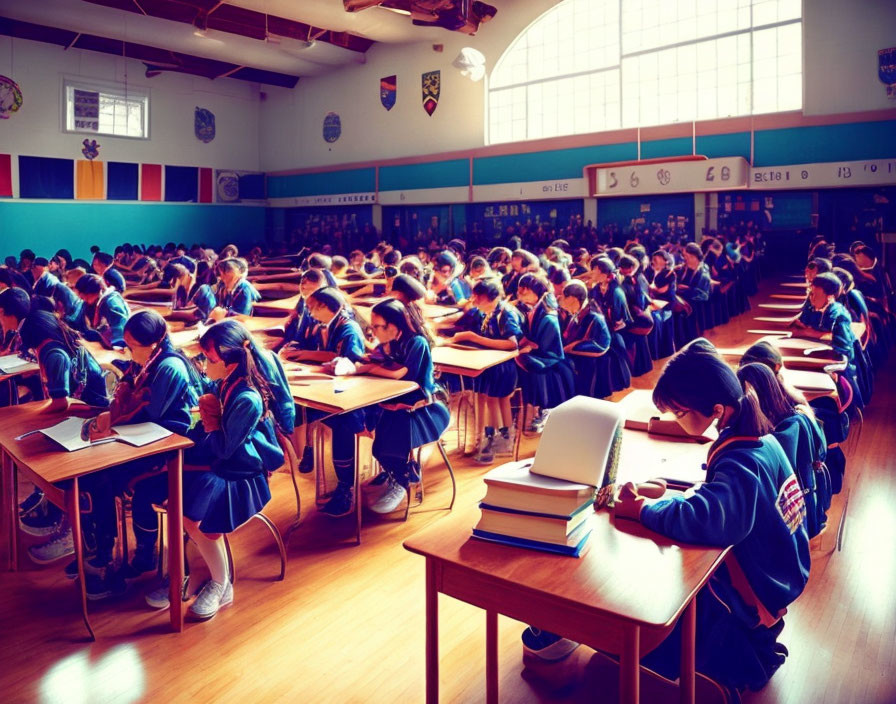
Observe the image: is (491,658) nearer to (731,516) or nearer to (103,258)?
(731,516)

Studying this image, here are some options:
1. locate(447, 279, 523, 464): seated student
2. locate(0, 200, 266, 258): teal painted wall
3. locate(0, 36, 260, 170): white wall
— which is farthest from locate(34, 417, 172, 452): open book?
locate(0, 36, 260, 170): white wall

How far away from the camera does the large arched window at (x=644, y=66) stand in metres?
13.8

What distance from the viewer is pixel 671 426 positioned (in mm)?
3043

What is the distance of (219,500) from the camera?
10.5 ft

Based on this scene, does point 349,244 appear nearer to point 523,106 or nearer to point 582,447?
point 523,106

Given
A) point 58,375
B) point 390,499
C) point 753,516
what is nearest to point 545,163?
point 390,499

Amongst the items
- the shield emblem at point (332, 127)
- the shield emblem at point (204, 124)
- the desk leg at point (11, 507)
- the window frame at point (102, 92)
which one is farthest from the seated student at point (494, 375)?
the shield emblem at point (204, 124)

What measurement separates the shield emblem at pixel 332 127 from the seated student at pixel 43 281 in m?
13.2

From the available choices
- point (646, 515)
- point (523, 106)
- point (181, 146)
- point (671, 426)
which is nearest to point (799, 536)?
point (646, 515)

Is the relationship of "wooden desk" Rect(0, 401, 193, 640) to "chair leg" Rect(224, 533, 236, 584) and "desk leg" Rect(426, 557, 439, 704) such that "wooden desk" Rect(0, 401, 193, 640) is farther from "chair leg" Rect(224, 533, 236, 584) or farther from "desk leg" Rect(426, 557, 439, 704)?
"desk leg" Rect(426, 557, 439, 704)

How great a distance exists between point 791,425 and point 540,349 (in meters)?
3.11

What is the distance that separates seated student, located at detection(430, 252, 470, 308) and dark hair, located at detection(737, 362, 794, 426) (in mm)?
6004

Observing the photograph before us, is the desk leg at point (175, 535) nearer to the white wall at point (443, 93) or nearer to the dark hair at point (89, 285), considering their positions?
the dark hair at point (89, 285)

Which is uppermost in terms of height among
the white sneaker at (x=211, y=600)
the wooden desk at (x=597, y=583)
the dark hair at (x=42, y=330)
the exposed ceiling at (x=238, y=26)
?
the exposed ceiling at (x=238, y=26)
